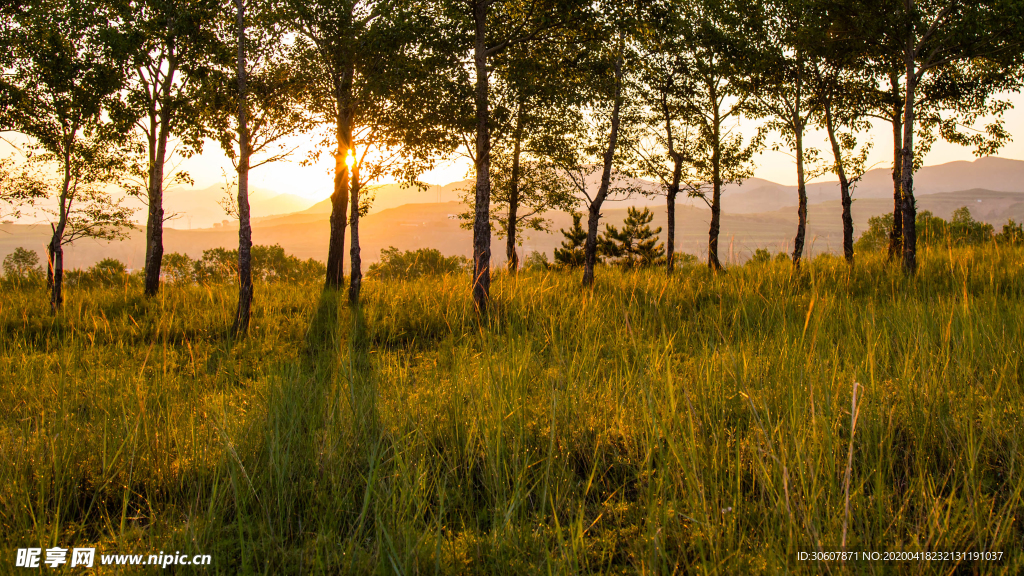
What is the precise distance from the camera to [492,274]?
1024 centimetres

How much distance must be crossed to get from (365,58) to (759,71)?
44.8ft

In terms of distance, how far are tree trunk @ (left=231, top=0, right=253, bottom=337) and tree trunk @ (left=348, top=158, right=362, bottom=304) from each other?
244 cm

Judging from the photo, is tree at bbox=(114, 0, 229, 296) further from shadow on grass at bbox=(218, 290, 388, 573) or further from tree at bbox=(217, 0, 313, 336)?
shadow on grass at bbox=(218, 290, 388, 573)

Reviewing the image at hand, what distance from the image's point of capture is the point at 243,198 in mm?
8273

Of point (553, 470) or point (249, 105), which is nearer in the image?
point (553, 470)

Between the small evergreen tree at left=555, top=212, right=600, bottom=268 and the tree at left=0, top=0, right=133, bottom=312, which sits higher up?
the tree at left=0, top=0, right=133, bottom=312

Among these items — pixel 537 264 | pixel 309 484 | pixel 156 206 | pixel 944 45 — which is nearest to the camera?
pixel 309 484

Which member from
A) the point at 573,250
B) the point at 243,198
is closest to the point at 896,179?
the point at 243,198

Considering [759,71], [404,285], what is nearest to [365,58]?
[404,285]

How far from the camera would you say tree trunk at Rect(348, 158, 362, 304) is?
35.6 ft

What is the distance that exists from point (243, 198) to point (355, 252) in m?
4.43

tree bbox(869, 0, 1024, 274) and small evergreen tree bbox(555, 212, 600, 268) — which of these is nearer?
tree bbox(869, 0, 1024, 274)

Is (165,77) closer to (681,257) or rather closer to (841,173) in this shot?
(681,257)

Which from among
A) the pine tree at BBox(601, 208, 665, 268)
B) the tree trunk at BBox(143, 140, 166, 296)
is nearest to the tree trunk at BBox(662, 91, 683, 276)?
the pine tree at BBox(601, 208, 665, 268)
